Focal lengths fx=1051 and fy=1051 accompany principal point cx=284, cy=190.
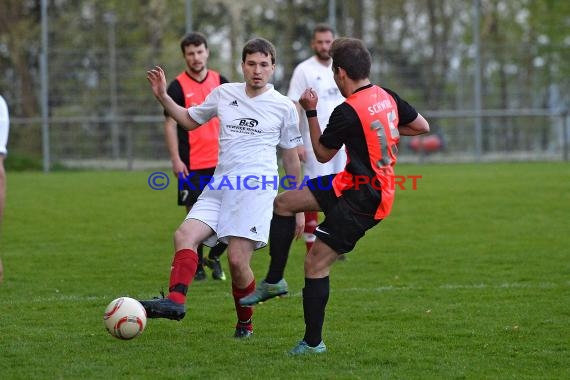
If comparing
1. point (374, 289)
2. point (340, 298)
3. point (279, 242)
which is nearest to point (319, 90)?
point (374, 289)

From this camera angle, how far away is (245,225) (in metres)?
6.63

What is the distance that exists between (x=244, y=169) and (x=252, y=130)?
268 millimetres

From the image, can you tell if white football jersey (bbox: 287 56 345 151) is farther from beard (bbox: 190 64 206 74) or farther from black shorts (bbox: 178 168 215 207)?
black shorts (bbox: 178 168 215 207)

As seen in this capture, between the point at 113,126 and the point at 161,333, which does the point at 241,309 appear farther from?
the point at 113,126

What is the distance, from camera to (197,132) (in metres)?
9.51

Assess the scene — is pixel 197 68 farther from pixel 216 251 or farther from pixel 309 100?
pixel 309 100

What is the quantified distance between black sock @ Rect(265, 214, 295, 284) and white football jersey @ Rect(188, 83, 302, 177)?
0.35 metres

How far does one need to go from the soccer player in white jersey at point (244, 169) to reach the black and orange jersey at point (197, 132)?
2.47 m

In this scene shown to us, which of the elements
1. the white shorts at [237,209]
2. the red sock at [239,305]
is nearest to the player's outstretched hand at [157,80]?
the white shorts at [237,209]

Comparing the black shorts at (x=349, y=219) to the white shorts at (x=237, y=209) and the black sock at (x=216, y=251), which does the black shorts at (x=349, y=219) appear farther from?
the black sock at (x=216, y=251)

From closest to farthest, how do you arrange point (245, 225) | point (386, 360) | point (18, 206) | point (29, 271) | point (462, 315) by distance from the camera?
point (386, 360)
point (245, 225)
point (462, 315)
point (29, 271)
point (18, 206)

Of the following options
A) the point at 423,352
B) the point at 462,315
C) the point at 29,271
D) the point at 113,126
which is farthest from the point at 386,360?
the point at 113,126

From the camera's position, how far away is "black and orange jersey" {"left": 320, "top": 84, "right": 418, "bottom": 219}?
6.08 meters

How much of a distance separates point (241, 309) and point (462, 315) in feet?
5.64
